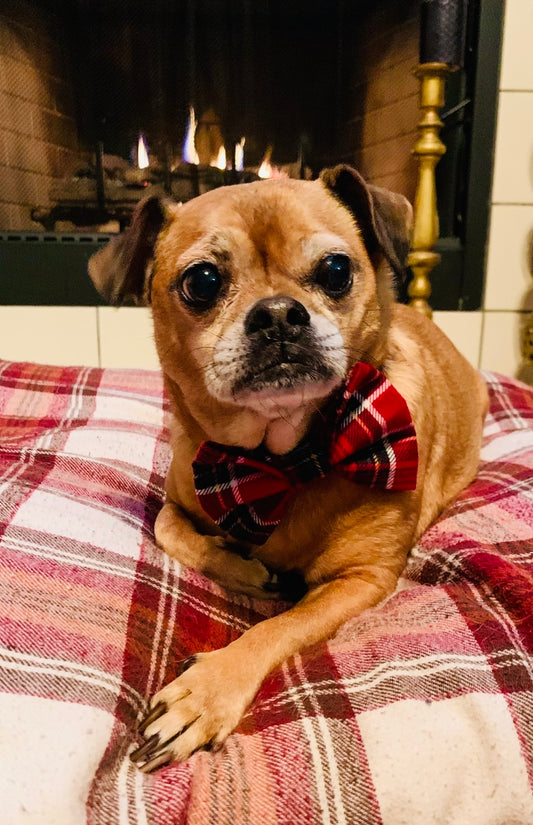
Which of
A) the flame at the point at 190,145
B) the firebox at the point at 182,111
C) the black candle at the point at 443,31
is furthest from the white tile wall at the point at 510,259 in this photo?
the flame at the point at 190,145

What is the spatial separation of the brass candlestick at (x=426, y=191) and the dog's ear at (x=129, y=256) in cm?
129

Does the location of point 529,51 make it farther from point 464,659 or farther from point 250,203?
point 464,659

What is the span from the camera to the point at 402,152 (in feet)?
8.89

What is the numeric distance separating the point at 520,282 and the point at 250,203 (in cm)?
182

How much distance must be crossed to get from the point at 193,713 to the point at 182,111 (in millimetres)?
2560

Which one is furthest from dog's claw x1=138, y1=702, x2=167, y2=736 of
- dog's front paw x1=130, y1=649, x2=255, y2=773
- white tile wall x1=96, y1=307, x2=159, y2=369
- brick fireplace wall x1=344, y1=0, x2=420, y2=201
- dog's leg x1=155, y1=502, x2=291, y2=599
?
brick fireplace wall x1=344, y1=0, x2=420, y2=201

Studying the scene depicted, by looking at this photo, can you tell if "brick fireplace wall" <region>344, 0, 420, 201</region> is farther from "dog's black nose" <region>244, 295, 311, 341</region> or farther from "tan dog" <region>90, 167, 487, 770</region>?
"dog's black nose" <region>244, 295, 311, 341</region>

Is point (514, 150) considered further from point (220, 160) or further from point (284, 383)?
point (284, 383)

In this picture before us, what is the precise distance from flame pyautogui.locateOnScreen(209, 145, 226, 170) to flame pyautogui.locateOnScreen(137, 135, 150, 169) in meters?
0.27

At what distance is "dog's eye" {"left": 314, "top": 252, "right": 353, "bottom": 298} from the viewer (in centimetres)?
107

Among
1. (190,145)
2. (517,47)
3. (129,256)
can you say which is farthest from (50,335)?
(517,47)

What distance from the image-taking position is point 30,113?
275 centimetres

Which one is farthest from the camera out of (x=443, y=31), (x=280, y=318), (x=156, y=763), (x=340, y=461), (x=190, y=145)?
(x=190, y=145)

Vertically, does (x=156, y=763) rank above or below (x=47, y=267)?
below
